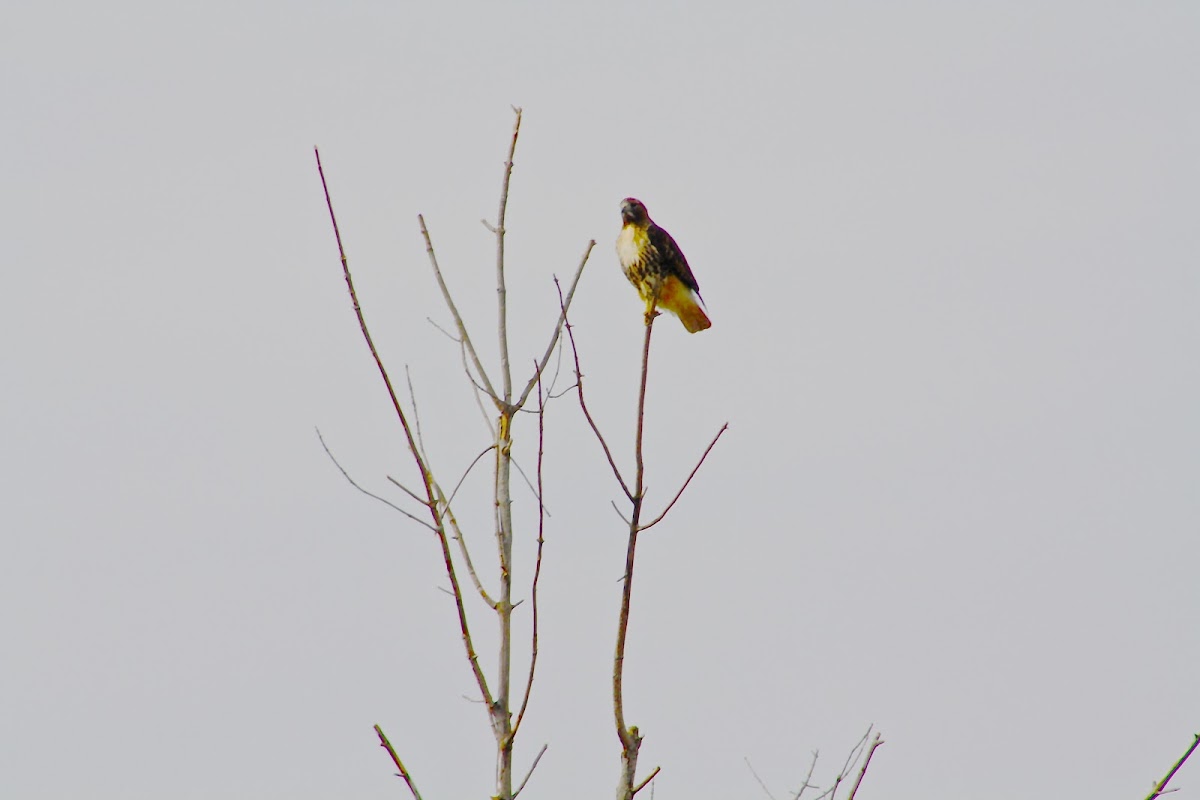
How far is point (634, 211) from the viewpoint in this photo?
314 inches

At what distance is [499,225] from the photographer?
3.35m

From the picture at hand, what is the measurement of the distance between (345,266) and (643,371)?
29.2 inches

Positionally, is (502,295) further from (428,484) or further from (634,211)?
(634,211)

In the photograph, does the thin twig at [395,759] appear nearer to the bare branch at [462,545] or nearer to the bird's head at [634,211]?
the bare branch at [462,545]

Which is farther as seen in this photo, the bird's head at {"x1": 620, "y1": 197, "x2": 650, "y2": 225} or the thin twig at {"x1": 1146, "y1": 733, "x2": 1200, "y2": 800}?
the bird's head at {"x1": 620, "y1": 197, "x2": 650, "y2": 225}

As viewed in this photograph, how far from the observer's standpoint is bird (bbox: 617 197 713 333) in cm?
782

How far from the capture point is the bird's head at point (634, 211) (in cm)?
796

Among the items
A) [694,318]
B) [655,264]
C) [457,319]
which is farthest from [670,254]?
[457,319]

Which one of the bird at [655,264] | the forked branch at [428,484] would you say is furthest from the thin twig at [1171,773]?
the bird at [655,264]

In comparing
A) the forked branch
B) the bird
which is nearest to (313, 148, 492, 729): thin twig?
the forked branch

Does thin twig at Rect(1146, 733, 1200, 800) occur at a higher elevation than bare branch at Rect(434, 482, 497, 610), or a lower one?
lower

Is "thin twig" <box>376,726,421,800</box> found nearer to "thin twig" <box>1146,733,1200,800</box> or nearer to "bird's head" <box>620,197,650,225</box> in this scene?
"thin twig" <box>1146,733,1200,800</box>

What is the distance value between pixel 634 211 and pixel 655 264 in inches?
14.8

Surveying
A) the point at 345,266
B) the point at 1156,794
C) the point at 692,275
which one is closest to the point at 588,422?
the point at 345,266
